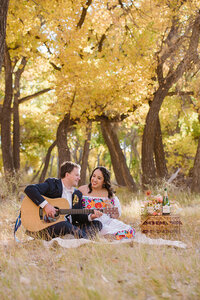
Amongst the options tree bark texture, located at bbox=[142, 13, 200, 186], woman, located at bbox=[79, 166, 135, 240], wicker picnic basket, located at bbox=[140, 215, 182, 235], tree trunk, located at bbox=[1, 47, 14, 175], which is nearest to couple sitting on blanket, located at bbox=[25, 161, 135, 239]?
woman, located at bbox=[79, 166, 135, 240]

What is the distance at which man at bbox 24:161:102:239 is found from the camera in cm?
489

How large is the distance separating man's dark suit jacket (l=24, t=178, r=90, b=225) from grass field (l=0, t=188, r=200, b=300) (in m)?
0.62

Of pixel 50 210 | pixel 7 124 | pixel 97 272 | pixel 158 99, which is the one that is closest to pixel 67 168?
pixel 50 210

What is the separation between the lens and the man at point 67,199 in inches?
193

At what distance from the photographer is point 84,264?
3719mm

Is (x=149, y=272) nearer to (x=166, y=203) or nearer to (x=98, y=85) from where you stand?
(x=166, y=203)

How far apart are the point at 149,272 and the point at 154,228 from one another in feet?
7.62

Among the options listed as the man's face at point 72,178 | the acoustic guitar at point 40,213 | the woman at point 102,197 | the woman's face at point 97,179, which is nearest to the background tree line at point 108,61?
the woman at point 102,197

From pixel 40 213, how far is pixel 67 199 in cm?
46

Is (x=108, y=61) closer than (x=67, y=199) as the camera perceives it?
No

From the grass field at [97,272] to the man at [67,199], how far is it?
377mm

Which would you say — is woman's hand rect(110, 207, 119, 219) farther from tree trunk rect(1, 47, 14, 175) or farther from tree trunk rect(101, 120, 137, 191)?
tree trunk rect(101, 120, 137, 191)

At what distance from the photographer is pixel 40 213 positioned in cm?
499

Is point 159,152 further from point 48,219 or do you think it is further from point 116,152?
point 48,219
